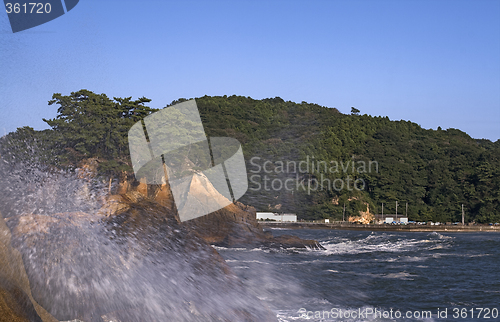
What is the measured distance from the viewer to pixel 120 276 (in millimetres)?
6402

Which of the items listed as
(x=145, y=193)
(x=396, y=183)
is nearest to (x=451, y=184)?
(x=396, y=183)

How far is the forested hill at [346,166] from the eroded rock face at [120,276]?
1802 inches

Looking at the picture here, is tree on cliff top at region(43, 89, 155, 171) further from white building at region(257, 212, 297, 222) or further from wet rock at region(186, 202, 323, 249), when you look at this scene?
white building at region(257, 212, 297, 222)

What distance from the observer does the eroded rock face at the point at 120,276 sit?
5223 millimetres

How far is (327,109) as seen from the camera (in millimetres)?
93188

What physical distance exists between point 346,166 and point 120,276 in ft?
231

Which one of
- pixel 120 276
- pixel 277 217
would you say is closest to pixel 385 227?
pixel 277 217

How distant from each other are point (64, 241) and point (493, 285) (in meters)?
11.1

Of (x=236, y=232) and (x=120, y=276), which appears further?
(x=236, y=232)

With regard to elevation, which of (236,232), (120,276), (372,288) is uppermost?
(120,276)

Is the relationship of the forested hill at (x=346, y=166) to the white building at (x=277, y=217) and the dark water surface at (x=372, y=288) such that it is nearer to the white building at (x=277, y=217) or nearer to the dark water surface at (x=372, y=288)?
the white building at (x=277, y=217)

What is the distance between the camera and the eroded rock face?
17.1 ft

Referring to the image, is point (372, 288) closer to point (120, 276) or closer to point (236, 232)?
point (120, 276)

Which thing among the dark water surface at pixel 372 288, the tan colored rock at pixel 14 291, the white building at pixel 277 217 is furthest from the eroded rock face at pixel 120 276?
the white building at pixel 277 217
